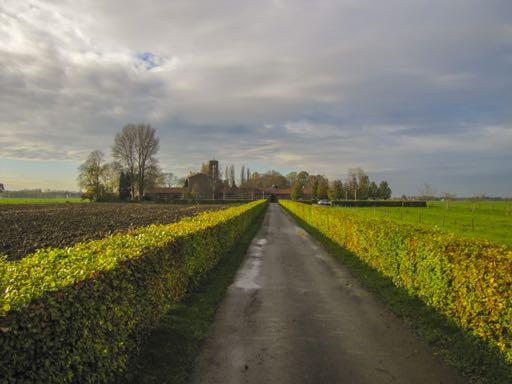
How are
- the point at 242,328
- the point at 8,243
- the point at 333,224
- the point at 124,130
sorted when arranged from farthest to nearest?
the point at 124,130, the point at 333,224, the point at 8,243, the point at 242,328

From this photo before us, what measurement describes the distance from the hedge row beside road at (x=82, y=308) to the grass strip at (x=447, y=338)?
185 inches

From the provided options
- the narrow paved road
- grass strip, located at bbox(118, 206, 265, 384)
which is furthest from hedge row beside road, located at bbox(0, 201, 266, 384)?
the narrow paved road

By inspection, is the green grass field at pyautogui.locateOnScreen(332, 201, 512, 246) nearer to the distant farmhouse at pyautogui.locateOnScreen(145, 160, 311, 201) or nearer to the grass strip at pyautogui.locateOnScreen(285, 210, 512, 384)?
the grass strip at pyautogui.locateOnScreen(285, 210, 512, 384)

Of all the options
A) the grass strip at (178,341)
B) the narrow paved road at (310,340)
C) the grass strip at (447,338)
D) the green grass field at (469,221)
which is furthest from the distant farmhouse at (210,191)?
the grass strip at (447,338)

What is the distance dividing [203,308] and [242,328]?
4.48 ft

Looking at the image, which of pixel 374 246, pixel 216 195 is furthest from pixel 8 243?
pixel 216 195

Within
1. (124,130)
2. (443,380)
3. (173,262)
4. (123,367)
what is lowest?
(443,380)

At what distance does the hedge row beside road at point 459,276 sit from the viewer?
504 centimetres

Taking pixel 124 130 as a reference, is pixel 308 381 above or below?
below

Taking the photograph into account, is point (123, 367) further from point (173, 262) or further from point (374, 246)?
point (374, 246)

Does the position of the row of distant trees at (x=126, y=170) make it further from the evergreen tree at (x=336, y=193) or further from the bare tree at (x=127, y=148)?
the evergreen tree at (x=336, y=193)

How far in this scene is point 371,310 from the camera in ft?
24.7

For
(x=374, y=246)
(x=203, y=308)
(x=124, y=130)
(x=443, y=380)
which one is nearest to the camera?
(x=443, y=380)

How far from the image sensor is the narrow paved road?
15.7ft
